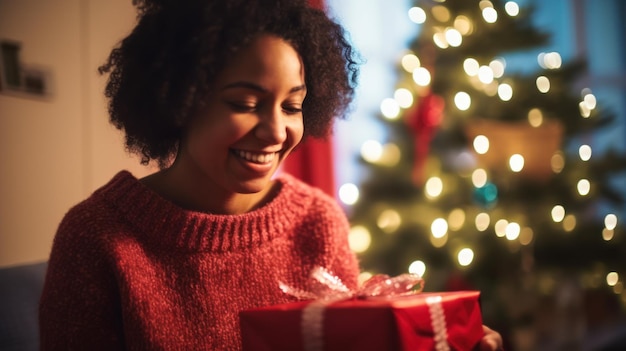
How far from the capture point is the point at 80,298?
1.11 metres

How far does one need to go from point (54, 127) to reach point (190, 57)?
1.13 meters

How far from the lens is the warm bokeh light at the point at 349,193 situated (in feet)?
8.76

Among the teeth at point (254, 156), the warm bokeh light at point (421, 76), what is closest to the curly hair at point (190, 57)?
the teeth at point (254, 156)

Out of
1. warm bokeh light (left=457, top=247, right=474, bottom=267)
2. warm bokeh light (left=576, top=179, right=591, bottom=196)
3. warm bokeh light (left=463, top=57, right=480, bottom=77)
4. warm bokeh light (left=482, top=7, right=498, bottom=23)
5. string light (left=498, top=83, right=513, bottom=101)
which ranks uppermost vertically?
warm bokeh light (left=482, top=7, right=498, bottom=23)

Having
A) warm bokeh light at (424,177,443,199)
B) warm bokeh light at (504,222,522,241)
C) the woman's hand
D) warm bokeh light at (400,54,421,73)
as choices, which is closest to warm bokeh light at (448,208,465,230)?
warm bokeh light at (424,177,443,199)

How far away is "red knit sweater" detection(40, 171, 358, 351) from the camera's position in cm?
111

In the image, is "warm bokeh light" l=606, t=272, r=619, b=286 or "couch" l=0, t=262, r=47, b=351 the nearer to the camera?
"couch" l=0, t=262, r=47, b=351

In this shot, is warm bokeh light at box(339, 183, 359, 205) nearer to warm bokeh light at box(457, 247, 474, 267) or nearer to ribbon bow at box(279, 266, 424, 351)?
warm bokeh light at box(457, 247, 474, 267)

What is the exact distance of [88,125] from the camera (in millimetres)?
2115

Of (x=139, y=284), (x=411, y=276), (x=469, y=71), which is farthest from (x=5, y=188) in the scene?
(x=469, y=71)

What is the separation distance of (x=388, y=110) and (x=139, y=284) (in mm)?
1824

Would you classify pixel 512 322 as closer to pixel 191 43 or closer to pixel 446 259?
pixel 446 259

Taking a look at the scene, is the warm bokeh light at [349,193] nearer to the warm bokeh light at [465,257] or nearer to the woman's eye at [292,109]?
the warm bokeh light at [465,257]

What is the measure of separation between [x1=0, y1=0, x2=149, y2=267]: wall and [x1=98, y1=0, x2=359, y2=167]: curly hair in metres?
0.73
